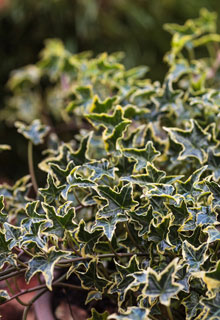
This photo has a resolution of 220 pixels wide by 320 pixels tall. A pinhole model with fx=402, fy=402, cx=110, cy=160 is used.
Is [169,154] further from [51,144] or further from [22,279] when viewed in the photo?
[22,279]

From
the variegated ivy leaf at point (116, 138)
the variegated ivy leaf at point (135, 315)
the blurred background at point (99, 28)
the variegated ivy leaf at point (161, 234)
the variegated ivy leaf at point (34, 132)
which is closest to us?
the variegated ivy leaf at point (135, 315)

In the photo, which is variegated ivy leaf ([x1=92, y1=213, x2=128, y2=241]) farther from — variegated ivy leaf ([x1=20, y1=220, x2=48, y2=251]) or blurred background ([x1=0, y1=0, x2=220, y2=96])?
blurred background ([x1=0, y1=0, x2=220, y2=96])

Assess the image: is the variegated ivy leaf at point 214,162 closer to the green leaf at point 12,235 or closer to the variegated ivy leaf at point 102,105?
the variegated ivy leaf at point 102,105

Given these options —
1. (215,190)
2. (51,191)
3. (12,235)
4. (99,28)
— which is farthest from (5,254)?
(99,28)

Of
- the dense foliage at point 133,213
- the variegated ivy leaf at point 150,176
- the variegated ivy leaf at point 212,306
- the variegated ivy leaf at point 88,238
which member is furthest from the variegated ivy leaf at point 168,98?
the variegated ivy leaf at point 212,306

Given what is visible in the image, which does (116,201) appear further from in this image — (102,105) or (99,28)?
(99,28)
